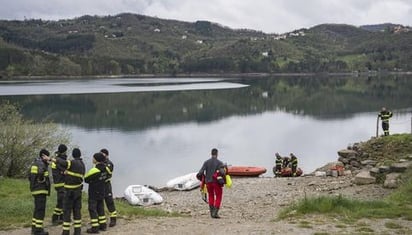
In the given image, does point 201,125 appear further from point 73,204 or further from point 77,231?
point 77,231

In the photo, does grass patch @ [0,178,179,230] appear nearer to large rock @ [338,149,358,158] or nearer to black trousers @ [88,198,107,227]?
black trousers @ [88,198,107,227]

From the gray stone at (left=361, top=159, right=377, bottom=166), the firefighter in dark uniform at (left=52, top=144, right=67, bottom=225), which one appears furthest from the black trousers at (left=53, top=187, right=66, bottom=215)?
the gray stone at (left=361, top=159, right=377, bottom=166)

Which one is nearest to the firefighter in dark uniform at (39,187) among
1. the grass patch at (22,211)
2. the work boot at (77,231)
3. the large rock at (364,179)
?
the work boot at (77,231)

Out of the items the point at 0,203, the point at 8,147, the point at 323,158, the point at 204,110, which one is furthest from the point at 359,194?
the point at 204,110

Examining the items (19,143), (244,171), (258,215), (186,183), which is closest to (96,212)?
(258,215)

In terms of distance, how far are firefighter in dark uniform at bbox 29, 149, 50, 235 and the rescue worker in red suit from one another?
4.74 meters

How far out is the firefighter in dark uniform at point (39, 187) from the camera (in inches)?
504

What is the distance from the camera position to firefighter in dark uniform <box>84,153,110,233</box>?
42.8ft

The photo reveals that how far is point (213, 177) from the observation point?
1556 centimetres

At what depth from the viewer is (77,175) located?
12.6 metres

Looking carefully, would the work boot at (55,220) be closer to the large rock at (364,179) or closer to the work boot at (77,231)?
the work boot at (77,231)

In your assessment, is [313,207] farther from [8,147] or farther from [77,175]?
[8,147]

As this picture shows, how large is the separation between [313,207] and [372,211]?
5.36 feet

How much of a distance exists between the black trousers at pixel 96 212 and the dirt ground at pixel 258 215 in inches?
14.6
